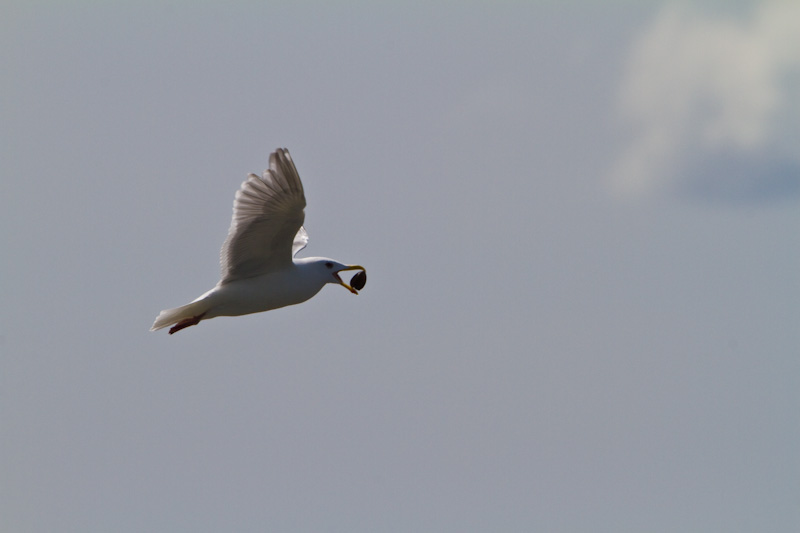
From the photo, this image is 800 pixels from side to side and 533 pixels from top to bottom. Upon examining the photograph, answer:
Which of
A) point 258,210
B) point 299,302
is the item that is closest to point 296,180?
point 258,210

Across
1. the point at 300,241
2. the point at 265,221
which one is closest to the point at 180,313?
the point at 265,221

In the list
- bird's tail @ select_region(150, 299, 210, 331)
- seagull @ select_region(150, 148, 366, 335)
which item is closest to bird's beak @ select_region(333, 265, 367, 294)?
seagull @ select_region(150, 148, 366, 335)

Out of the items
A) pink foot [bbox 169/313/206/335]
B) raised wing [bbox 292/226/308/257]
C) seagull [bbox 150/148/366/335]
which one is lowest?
pink foot [bbox 169/313/206/335]

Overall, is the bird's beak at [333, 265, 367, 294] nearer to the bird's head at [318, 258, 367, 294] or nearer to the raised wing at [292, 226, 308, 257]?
the bird's head at [318, 258, 367, 294]

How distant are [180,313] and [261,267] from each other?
45.7 inches

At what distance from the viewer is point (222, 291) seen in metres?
18.5

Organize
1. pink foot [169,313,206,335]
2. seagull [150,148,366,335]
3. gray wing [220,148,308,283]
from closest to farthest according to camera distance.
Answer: gray wing [220,148,308,283]
seagull [150,148,366,335]
pink foot [169,313,206,335]

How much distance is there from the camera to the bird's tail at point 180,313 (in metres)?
18.5

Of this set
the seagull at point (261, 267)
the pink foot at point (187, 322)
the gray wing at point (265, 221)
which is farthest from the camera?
the pink foot at point (187, 322)

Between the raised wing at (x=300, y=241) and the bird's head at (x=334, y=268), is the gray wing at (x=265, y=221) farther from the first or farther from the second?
the raised wing at (x=300, y=241)

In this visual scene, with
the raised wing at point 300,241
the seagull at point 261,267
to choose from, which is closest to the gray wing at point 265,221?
the seagull at point 261,267

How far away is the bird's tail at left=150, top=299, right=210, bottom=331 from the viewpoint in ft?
60.6

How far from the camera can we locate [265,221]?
711 inches

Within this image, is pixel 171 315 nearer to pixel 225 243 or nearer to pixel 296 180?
pixel 225 243
